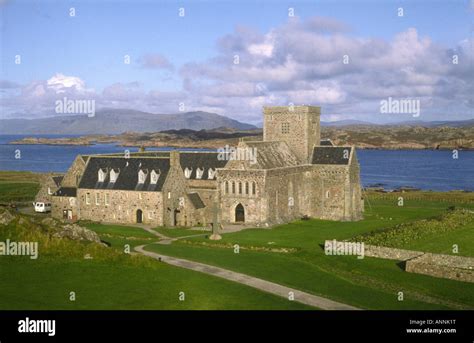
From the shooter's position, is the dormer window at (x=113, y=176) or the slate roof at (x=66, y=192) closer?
the dormer window at (x=113, y=176)

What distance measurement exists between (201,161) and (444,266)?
110 ft

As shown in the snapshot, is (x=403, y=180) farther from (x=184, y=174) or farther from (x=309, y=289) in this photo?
(x=309, y=289)

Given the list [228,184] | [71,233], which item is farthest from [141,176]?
[71,233]

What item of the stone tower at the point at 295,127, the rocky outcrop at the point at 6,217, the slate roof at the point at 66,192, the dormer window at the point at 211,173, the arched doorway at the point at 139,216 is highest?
the stone tower at the point at 295,127

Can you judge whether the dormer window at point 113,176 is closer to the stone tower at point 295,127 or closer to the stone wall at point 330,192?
the stone tower at point 295,127

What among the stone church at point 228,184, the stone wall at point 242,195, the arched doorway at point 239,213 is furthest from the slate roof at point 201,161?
the arched doorway at point 239,213

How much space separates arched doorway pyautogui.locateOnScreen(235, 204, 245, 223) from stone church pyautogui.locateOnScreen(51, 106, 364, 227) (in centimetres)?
10

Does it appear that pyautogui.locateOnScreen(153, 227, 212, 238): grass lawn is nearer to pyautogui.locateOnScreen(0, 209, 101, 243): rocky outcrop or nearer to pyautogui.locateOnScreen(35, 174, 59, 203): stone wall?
pyautogui.locateOnScreen(0, 209, 101, 243): rocky outcrop

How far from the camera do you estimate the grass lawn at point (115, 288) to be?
31047 mm

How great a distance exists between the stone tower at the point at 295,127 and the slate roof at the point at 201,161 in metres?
7.64

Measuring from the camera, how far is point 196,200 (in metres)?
65.0

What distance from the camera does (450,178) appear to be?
150750 mm
